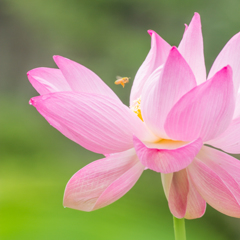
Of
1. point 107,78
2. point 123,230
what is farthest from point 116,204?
point 107,78

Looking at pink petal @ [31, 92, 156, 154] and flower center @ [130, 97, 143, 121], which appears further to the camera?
flower center @ [130, 97, 143, 121]

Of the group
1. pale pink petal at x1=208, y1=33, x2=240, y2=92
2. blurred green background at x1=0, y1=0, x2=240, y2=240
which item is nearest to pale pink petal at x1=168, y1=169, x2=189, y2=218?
pale pink petal at x1=208, y1=33, x2=240, y2=92

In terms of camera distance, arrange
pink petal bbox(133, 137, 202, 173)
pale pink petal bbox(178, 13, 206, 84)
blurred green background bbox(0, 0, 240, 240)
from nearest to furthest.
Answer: pink petal bbox(133, 137, 202, 173) → pale pink petal bbox(178, 13, 206, 84) → blurred green background bbox(0, 0, 240, 240)

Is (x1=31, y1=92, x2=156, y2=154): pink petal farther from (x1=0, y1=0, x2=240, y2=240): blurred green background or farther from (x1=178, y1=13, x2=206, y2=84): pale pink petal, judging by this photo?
(x1=0, y1=0, x2=240, y2=240): blurred green background

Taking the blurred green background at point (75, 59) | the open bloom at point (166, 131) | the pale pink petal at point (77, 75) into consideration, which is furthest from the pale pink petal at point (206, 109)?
the blurred green background at point (75, 59)

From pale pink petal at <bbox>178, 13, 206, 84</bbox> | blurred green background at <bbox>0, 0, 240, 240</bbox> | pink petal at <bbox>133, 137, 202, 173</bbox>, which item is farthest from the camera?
blurred green background at <bbox>0, 0, 240, 240</bbox>

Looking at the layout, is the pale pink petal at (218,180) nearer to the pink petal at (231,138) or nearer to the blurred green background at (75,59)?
the pink petal at (231,138)
